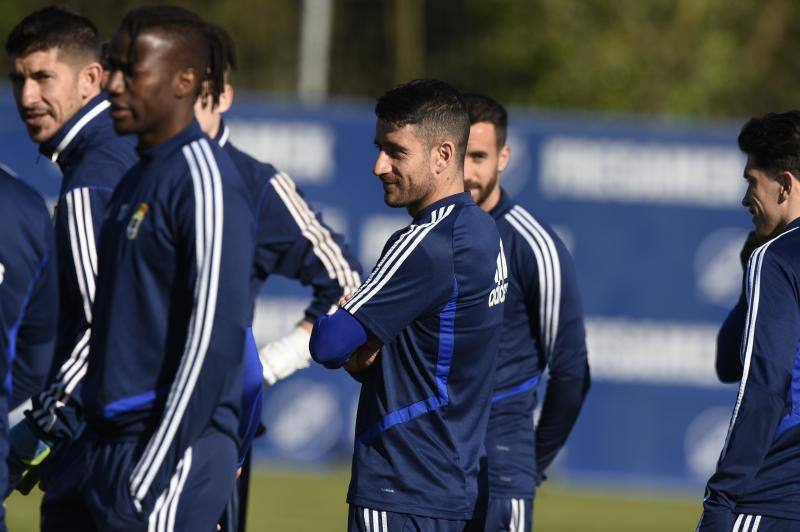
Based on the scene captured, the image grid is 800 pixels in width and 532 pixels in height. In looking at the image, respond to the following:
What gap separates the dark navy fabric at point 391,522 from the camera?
4539mm

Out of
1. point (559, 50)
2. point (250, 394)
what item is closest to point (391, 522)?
point (250, 394)

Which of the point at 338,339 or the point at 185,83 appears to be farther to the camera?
the point at 338,339

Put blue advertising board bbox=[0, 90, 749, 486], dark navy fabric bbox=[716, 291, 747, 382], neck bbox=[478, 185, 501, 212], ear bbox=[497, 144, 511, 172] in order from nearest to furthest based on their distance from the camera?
dark navy fabric bbox=[716, 291, 747, 382], neck bbox=[478, 185, 501, 212], ear bbox=[497, 144, 511, 172], blue advertising board bbox=[0, 90, 749, 486]

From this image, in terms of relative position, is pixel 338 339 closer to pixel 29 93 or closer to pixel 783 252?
pixel 783 252

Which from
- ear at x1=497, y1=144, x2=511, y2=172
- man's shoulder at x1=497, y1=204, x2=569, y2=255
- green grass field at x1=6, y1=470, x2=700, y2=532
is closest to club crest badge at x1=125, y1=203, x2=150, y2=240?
man's shoulder at x1=497, y1=204, x2=569, y2=255

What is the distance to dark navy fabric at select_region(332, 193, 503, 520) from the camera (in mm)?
4504

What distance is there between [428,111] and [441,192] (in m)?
0.27

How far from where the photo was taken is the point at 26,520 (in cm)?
976

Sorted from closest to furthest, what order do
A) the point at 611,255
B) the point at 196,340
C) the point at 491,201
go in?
the point at 196,340 → the point at 491,201 → the point at 611,255

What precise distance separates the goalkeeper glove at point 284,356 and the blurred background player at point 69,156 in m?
1.05

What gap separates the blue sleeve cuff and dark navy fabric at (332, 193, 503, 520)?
0.03 meters

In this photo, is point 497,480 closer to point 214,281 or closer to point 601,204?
point 214,281

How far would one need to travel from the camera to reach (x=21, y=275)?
404 centimetres

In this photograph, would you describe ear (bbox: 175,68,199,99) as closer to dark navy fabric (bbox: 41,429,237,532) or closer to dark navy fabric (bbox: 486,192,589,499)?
dark navy fabric (bbox: 41,429,237,532)
